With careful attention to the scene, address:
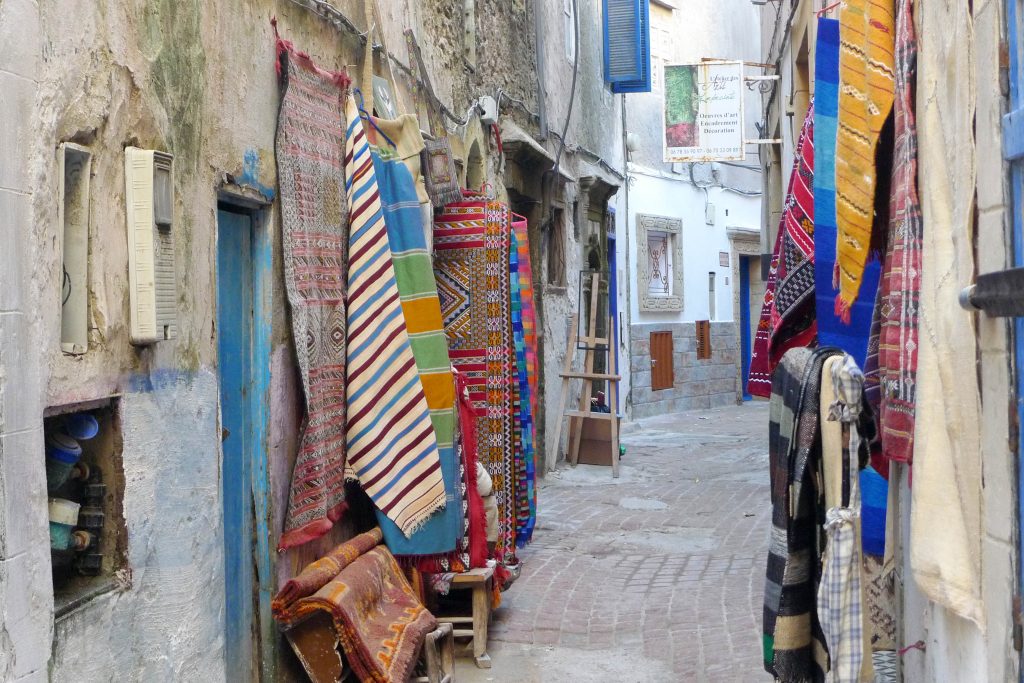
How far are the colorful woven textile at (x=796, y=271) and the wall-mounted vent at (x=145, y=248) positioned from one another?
82.7 inches

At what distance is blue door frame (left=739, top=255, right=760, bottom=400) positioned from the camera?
2222cm

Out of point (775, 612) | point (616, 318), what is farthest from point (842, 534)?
point (616, 318)

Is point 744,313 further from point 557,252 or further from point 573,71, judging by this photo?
point 557,252

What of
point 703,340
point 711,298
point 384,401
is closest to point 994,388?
point 384,401

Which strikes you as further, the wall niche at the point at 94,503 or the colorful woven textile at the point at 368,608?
the colorful woven textile at the point at 368,608

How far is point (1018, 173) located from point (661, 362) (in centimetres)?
1666

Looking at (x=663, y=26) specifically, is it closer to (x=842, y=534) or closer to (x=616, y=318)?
(x=616, y=318)

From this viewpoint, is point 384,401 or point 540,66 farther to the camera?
point 540,66

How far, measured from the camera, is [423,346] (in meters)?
5.38

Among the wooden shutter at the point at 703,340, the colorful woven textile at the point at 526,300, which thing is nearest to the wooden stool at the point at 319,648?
the colorful woven textile at the point at 526,300

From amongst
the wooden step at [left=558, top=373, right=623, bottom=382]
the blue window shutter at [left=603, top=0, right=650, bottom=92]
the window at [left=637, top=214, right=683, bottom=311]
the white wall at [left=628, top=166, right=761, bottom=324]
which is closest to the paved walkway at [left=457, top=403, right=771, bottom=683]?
the wooden step at [left=558, top=373, right=623, bottom=382]

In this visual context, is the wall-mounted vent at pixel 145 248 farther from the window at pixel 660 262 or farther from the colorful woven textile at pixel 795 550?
the window at pixel 660 262

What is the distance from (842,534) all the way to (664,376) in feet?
53.4

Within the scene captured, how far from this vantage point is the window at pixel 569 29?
12.9 meters
